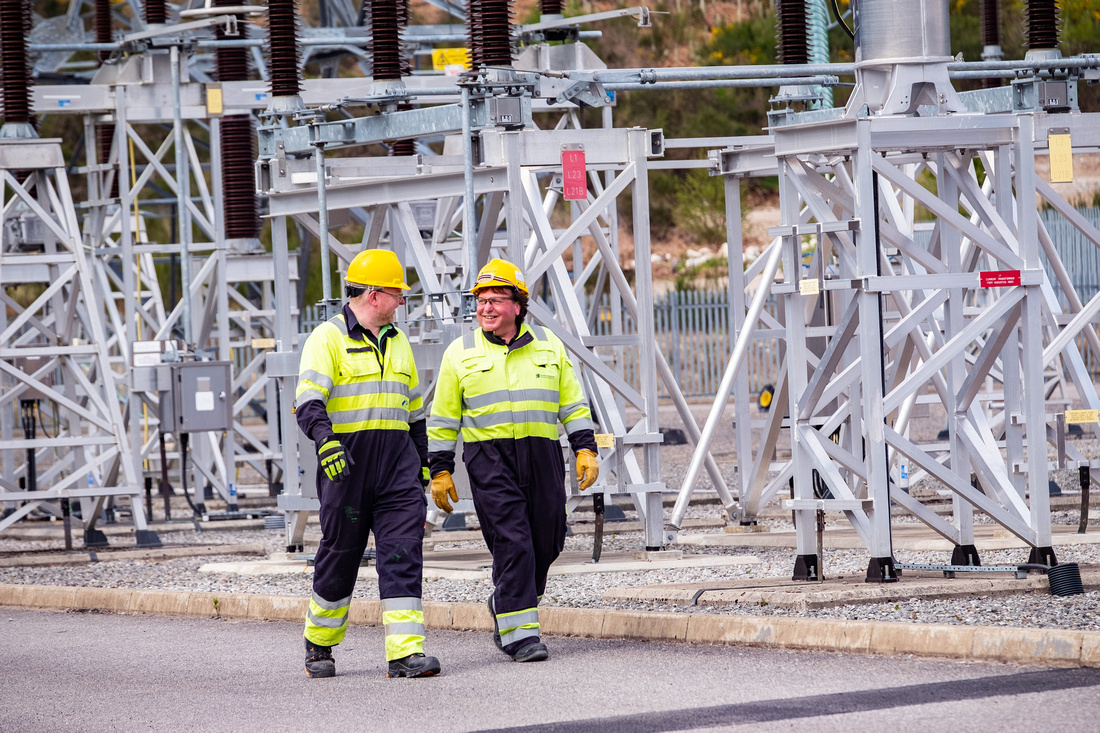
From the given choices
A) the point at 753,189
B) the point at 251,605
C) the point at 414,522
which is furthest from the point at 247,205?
the point at 753,189

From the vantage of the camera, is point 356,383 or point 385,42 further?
point 385,42

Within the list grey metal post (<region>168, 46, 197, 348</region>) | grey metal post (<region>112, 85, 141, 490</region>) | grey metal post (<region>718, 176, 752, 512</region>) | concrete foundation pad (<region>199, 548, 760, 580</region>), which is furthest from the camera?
grey metal post (<region>112, 85, 141, 490</region>)

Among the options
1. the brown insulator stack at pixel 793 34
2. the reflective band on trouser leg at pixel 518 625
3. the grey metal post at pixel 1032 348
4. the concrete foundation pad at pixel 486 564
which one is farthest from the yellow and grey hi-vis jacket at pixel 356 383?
the brown insulator stack at pixel 793 34

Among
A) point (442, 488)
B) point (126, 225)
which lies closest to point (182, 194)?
point (126, 225)

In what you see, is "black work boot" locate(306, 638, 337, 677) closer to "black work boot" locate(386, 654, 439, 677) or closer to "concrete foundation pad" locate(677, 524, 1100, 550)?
"black work boot" locate(386, 654, 439, 677)

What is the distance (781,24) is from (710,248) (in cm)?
4279

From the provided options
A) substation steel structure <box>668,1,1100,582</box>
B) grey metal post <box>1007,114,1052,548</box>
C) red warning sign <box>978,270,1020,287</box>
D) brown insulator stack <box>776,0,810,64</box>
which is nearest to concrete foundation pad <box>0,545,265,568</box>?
substation steel structure <box>668,1,1100,582</box>

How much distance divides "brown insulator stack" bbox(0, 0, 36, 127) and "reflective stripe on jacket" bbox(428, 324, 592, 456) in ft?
32.1

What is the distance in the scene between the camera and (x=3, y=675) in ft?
30.5

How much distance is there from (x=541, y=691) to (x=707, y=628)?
4.87 feet

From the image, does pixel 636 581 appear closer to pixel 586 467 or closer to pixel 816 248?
pixel 816 248

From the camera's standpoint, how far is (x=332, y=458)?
26.8 feet

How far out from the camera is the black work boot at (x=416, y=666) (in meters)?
8.32

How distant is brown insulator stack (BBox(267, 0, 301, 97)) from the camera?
14281mm
